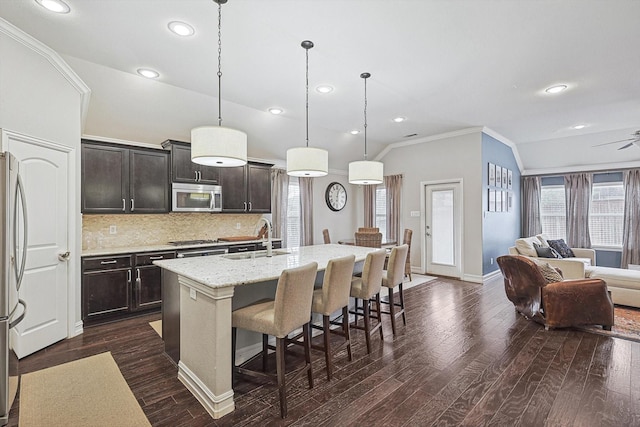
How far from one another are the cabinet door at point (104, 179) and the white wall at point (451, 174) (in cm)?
549

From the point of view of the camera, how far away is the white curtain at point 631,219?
6.34 meters

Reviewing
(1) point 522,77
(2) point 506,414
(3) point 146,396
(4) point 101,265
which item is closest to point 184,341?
(3) point 146,396

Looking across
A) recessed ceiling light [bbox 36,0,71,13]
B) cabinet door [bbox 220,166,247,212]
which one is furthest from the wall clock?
recessed ceiling light [bbox 36,0,71,13]

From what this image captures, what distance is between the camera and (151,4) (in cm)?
240

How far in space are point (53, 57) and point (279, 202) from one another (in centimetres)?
397

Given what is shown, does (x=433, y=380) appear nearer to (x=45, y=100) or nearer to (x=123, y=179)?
(x=123, y=179)

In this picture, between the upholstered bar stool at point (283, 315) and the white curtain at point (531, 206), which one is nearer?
the upholstered bar stool at point (283, 315)

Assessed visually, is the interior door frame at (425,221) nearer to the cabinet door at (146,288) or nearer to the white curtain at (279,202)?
the white curtain at (279,202)

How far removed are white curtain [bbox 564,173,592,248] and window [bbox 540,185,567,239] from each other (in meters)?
0.15

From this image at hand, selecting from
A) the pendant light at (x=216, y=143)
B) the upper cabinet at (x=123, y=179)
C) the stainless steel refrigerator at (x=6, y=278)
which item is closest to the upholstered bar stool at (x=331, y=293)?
the pendant light at (x=216, y=143)

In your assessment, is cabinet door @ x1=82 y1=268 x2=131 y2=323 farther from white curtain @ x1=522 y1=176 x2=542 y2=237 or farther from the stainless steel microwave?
white curtain @ x1=522 y1=176 x2=542 y2=237

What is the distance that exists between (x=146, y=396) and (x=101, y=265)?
210 centimetres

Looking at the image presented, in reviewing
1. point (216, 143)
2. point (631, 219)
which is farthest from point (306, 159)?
point (631, 219)

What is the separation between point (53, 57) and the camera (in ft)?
10.2
